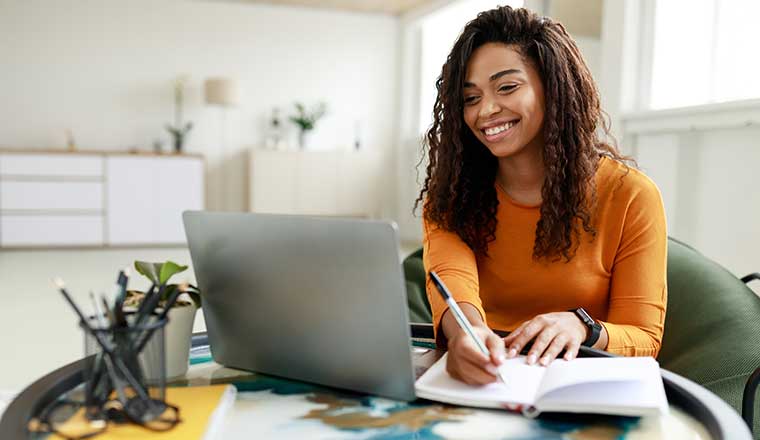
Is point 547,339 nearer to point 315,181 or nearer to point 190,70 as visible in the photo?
point 315,181

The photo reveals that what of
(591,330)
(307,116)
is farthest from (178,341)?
(307,116)

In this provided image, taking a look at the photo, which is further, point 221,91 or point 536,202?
point 221,91

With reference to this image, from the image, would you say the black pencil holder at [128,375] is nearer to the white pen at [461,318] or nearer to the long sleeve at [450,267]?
the white pen at [461,318]

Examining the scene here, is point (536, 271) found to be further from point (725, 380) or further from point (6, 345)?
point (6, 345)

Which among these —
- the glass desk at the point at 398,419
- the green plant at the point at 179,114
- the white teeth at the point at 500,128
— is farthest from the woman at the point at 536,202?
the green plant at the point at 179,114

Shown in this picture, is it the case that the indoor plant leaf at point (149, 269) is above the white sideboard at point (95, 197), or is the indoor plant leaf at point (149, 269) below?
above

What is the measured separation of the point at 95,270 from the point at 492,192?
4.51 m

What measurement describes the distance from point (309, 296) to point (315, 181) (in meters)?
6.60

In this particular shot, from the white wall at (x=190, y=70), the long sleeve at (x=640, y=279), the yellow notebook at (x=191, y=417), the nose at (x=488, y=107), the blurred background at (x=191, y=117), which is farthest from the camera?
the white wall at (x=190, y=70)

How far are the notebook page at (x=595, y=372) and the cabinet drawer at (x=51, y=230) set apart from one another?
643cm

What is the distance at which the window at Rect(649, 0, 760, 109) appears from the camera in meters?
3.01

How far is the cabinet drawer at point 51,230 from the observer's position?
6.41 metres

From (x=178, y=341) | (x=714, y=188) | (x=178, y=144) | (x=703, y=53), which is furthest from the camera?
(x=178, y=144)

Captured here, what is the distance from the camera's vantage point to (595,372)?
0.86 meters
